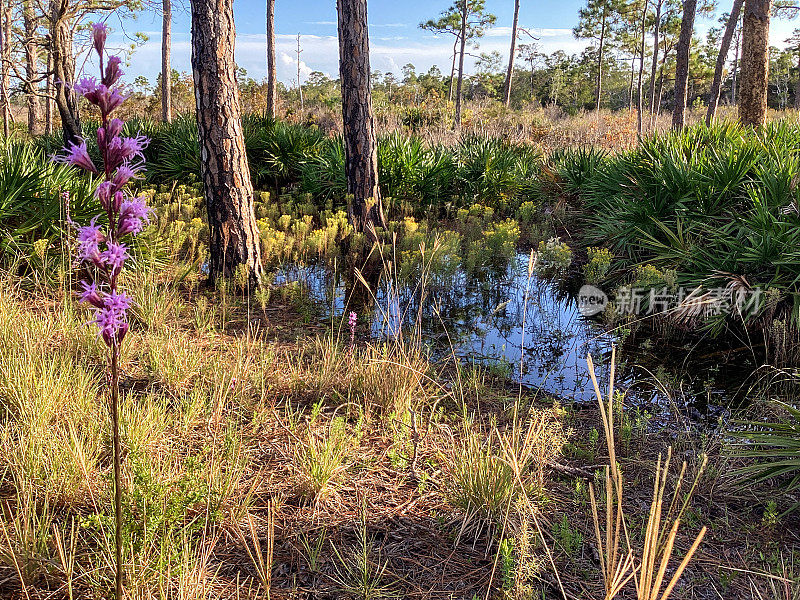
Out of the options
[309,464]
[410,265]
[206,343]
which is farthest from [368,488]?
[410,265]

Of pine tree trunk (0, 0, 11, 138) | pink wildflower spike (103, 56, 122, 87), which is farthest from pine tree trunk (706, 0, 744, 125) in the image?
pink wildflower spike (103, 56, 122, 87)

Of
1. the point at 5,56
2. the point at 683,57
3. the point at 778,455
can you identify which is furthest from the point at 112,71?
the point at 683,57

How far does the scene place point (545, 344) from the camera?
17.3 feet

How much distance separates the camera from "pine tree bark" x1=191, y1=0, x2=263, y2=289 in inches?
207

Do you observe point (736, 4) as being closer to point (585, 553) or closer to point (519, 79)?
point (585, 553)

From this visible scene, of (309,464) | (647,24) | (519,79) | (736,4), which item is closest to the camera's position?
(309,464)

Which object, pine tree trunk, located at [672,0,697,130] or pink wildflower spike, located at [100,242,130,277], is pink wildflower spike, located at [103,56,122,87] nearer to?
pink wildflower spike, located at [100,242,130,277]

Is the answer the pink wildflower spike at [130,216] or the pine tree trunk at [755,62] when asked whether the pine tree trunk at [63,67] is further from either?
the pine tree trunk at [755,62]

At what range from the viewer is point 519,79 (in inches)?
2122

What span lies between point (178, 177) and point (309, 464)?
9.95 metres

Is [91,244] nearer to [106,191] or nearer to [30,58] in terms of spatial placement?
[106,191]

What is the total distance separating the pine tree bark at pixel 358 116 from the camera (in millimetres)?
7578

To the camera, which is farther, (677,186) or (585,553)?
(677,186)

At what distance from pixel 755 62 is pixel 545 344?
765 cm
